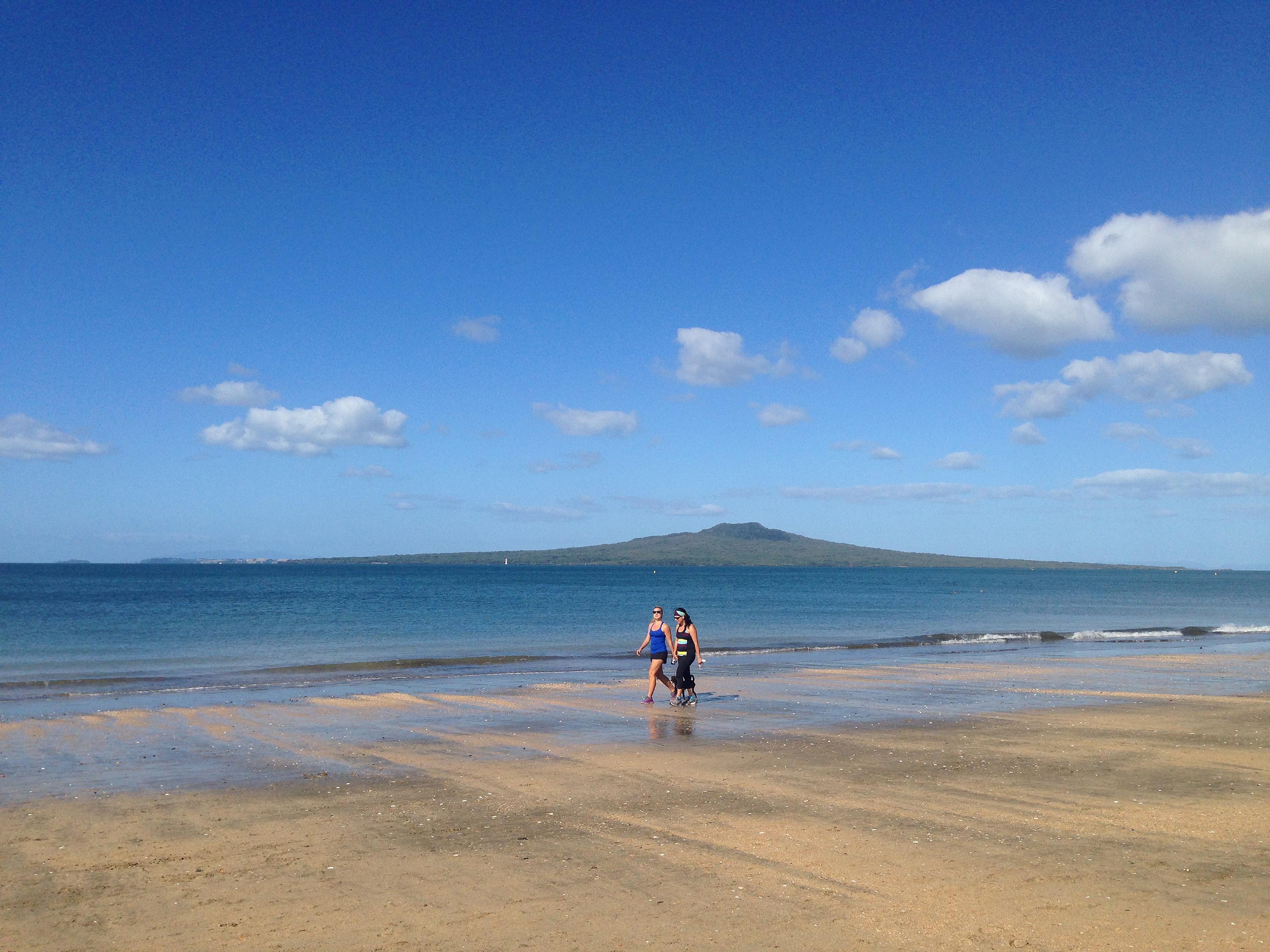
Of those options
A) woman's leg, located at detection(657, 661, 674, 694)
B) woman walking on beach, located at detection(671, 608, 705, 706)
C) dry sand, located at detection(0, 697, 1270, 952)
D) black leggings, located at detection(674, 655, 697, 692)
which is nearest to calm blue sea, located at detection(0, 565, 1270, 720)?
woman's leg, located at detection(657, 661, 674, 694)

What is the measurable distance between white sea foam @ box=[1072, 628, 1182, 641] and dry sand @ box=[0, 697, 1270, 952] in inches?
1420

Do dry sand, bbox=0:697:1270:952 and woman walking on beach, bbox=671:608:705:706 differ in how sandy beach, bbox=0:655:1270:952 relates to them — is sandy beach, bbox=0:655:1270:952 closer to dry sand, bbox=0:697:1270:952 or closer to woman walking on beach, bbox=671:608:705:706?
dry sand, bbox=0:697:1270:952

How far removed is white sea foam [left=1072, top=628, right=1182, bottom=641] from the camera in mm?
46844

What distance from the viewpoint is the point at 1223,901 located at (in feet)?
25.1

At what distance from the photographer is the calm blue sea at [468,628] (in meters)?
32.4

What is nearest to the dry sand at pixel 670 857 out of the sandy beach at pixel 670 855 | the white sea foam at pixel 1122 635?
the sandy beach at pixel 670 855

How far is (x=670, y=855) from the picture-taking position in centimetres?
894

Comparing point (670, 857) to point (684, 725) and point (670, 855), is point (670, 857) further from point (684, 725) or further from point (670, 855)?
point (684, 725)

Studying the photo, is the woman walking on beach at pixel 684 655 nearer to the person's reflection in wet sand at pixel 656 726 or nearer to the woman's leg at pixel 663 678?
the woman's leg at pixel 663 678

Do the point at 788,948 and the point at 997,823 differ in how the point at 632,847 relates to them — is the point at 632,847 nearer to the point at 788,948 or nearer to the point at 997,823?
the point at 788,948

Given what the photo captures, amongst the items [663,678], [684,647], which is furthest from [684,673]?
[663,678]

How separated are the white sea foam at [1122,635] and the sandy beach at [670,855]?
35435 millimetres

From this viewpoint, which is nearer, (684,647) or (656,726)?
(656,726)

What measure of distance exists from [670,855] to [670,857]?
2.8 inches
